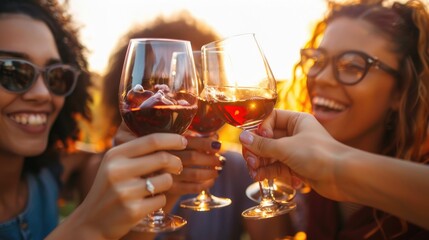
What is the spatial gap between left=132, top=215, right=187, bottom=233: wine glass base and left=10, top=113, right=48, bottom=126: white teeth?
1.41m

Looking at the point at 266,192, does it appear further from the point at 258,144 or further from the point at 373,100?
the point at 373,100

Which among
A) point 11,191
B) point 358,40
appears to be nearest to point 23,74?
point 11,191

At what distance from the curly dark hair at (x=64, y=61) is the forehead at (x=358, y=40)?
6.80ft

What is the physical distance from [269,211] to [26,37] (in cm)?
200

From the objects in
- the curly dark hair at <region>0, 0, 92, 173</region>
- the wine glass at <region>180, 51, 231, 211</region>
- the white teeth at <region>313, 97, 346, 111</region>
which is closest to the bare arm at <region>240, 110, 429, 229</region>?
the wine glass at <region>180, 51, 231, 211</region>

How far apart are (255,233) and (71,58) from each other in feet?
6.86

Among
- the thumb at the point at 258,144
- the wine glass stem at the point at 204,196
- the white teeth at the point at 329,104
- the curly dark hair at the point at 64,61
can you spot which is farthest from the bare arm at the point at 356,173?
the curly dark hair at the point at 64,61

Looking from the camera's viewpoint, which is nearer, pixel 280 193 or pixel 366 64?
pixel 280 193

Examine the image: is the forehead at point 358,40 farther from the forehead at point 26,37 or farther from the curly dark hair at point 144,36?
the forehead at point 26,37

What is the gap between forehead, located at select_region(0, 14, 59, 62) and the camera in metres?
2.75

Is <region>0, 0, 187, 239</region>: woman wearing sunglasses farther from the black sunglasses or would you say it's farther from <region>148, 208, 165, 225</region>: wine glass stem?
<region>148, 208, 165, 225</region>: wine glass stem

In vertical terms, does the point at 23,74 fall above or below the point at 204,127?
above

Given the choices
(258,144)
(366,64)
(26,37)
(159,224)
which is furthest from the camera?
(366,64)

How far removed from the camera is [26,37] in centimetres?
282
